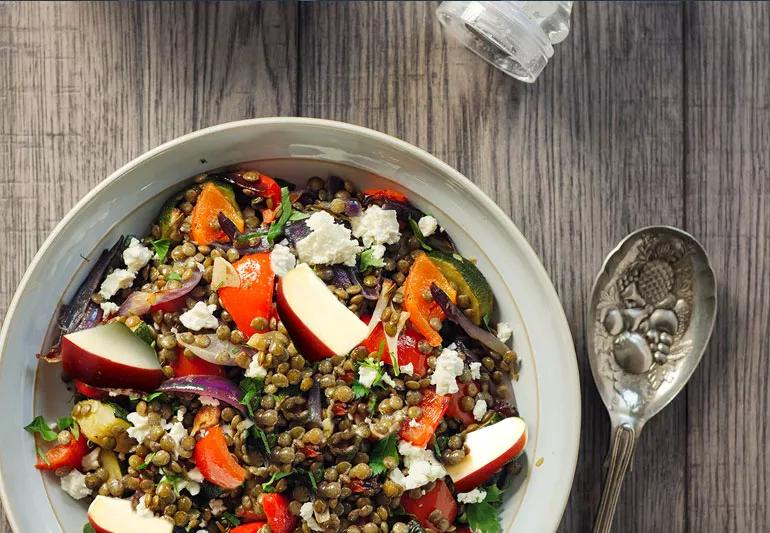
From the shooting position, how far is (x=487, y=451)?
2.08 meters

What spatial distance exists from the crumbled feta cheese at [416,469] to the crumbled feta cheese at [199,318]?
0.60m

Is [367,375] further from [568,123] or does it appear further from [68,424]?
[568,123]

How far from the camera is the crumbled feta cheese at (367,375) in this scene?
2.01m

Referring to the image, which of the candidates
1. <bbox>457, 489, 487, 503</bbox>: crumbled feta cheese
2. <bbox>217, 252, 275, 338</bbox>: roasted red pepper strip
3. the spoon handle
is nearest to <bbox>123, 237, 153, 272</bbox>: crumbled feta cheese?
<bbox>217, 252, 275, 338</bbox>: roasted red pepper strip

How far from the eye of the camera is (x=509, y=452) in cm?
208

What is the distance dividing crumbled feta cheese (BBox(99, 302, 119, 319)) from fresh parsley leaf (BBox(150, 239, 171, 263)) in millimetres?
174

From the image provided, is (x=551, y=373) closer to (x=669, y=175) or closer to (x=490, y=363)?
(x=490, y=363)

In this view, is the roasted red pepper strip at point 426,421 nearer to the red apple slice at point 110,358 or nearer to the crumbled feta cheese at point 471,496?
the crumbled feta cheese at point 471,496

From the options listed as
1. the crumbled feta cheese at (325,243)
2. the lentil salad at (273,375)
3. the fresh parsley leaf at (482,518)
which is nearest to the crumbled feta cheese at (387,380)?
the lentil salad at (273,375)

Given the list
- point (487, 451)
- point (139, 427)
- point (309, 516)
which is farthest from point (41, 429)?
point (487, 451)

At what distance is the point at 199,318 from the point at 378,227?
53 centimetres

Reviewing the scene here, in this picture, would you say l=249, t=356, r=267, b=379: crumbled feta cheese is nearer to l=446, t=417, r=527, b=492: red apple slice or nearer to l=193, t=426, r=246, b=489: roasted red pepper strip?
l=193, t=426, r=246, b=489: roasted red pepper strip

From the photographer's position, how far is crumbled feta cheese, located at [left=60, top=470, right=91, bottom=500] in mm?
2055

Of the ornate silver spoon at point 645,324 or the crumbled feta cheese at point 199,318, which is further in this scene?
the ornate silver spoon at point 645,324
